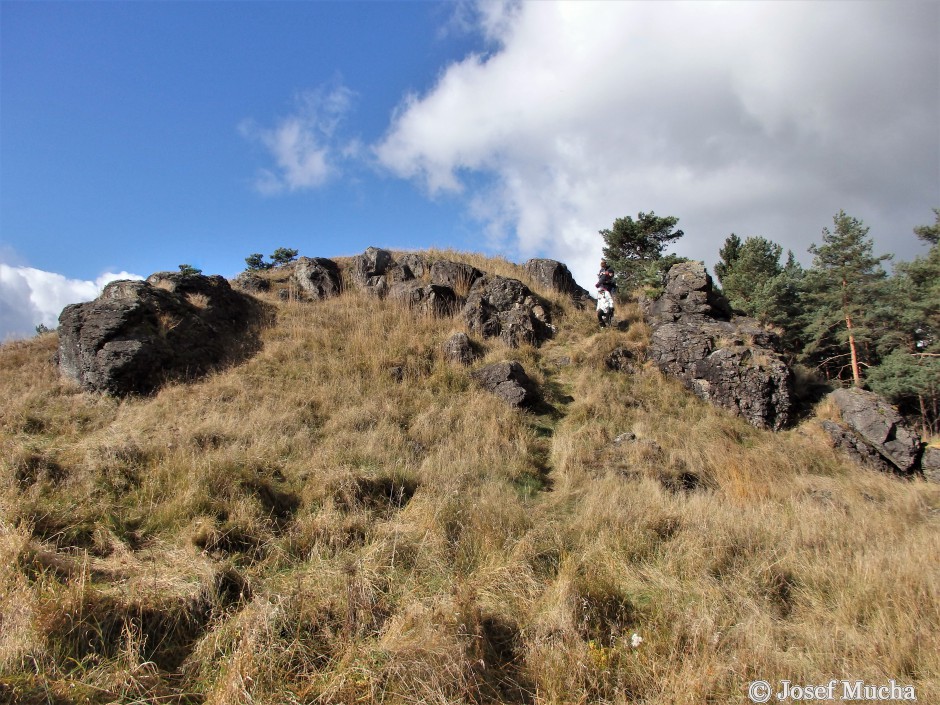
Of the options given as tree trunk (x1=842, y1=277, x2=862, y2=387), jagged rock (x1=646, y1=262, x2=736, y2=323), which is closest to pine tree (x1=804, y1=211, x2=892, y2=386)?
tree trunk (x1=842, y1=277, x2=862, y2=387)

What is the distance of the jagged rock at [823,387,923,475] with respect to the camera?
7312mm

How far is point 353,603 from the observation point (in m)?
3.10

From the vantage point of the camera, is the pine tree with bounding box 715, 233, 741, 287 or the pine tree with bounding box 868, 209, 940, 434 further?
the pine tree with bounding box 715, 233, 741, 287

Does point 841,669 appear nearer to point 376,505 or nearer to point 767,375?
point 376,505

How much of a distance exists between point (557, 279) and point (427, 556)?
12.8m

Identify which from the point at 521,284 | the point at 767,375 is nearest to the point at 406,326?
the point at 521,284

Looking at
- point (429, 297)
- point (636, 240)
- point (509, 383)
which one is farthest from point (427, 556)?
point (636, 240)

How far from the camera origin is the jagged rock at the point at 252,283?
1422 cm

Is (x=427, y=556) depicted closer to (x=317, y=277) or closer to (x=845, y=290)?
(x=317, y=277)

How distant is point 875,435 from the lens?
7668 mm

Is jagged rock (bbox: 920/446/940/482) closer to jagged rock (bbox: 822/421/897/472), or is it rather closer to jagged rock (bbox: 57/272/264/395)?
jagged rock (bbox: 822/421/897/472)

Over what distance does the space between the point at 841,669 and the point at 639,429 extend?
5.46 metres

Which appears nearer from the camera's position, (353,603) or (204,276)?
(353,603)

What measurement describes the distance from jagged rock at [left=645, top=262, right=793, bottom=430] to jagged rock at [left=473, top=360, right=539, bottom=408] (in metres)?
3.87
